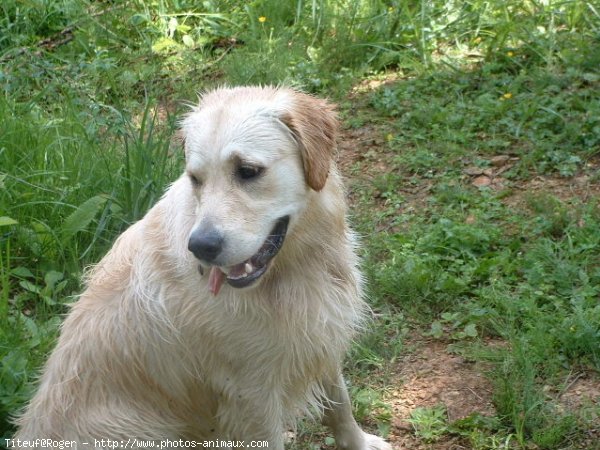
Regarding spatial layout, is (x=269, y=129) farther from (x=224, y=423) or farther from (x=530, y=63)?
(x=530, y=63)

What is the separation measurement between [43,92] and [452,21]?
3.20 m

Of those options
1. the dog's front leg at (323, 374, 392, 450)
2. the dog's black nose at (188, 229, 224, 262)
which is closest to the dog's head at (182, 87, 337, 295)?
the dog's black nose at (188, 229, 224, 262)

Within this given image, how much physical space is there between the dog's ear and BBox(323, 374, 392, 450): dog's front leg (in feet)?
3.38

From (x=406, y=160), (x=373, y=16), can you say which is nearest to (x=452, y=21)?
(x=373, y=16)

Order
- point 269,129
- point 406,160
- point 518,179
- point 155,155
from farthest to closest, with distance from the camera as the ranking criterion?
point 406,160 < point 518,179 < point 155,155 < point 269,129

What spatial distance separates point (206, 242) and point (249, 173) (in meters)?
0.29

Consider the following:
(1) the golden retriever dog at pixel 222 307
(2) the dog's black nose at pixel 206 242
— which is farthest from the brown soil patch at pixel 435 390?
(2) the dog's black nose at pixel 206 242

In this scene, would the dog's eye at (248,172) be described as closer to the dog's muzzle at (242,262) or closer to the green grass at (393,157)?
the dog's muzzle at (242,262)

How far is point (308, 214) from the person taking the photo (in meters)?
3.24

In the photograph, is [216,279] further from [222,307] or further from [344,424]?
[344,424]

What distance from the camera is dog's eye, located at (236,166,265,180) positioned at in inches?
119

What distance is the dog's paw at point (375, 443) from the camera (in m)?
3.83

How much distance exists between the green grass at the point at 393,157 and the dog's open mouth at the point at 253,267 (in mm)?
1203

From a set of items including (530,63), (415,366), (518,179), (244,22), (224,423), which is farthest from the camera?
(244,22)
